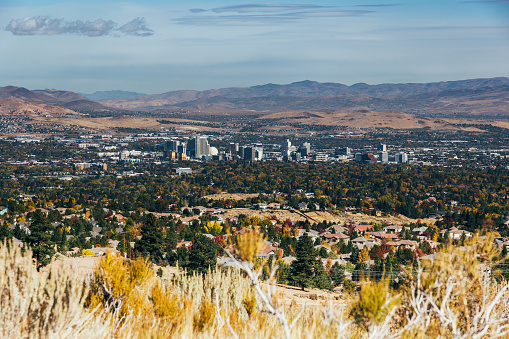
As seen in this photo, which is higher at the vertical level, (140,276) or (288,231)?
(140,276)

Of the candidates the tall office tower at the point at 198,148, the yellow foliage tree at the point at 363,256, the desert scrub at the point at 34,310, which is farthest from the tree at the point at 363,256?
the tall office tower at the point at 198,148

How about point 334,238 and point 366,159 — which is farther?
point 366,159

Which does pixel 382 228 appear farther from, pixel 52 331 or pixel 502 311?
pixel 52 331

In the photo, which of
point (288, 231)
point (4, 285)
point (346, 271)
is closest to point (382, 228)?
point (288, 231)

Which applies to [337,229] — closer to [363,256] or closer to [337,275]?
[363,256]

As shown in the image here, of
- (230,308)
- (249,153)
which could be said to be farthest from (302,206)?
(249,153)

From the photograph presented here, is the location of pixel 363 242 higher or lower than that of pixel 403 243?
lower

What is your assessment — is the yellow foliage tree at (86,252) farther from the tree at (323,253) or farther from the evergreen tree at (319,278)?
the tree at (323,253)

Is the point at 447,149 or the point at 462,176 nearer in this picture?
the point at 462,176
